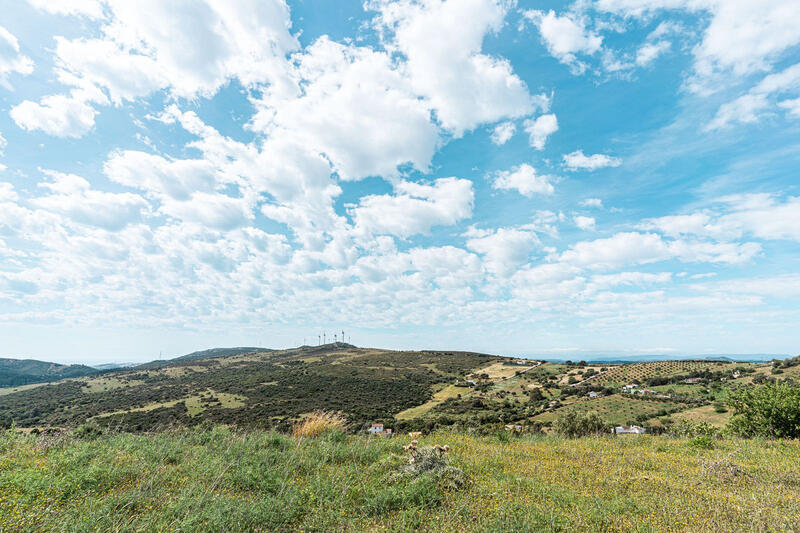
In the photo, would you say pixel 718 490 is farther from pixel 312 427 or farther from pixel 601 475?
pixel 312 427

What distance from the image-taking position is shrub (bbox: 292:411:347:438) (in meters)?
11.8

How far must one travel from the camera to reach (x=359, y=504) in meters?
6.39

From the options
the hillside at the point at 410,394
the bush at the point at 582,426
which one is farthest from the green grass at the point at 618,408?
the bush at the point at 582,426

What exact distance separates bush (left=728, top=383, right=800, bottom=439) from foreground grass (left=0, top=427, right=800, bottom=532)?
4.47 metres

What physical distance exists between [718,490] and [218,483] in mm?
11695

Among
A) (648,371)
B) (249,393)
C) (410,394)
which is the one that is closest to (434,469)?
(410,394)

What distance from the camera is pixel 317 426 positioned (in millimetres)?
12031

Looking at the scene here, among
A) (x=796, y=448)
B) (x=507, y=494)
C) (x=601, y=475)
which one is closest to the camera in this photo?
(x=507, y=494)

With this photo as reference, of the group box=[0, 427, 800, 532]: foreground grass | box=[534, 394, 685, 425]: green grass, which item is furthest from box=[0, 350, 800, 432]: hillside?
box=[0, 427, 800, 532]: foreground grass

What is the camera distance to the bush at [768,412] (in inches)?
506

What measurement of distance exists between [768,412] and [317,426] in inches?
785

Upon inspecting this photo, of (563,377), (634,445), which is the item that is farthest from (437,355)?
(634,445)

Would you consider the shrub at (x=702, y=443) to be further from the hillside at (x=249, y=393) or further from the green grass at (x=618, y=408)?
the hillside at (x=249, y=393)

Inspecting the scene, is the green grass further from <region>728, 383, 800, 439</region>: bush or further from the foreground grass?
the foreground grass
